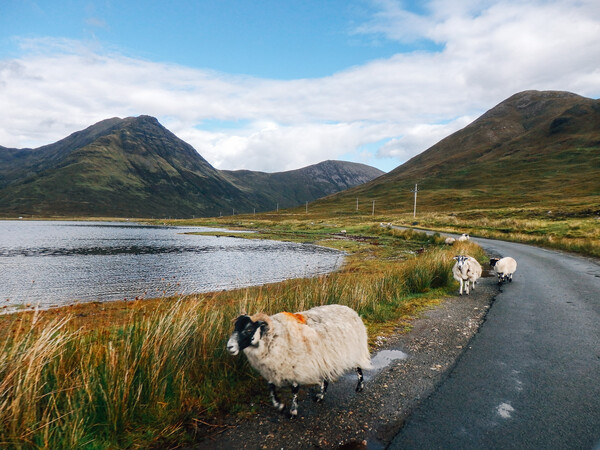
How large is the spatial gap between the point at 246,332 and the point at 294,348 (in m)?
0.85

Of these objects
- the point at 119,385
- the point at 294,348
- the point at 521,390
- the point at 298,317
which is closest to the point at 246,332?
the point at 294,348

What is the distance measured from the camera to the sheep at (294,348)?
497cm

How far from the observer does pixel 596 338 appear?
8.30 m

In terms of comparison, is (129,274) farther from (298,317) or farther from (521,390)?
(521,390)

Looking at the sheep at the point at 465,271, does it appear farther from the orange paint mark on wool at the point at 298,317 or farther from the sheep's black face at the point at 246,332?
the sheep's black face at the point at 246,332

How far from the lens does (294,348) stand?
5113 mm

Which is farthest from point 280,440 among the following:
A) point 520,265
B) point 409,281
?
point 520,265

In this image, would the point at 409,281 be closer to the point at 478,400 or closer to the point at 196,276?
the point at 478,400

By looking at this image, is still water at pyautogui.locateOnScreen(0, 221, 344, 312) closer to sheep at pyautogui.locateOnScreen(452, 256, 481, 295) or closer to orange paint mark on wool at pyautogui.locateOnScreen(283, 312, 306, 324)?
sheep at pyautogui.locateOnScreen(452, 256, 481, 295)

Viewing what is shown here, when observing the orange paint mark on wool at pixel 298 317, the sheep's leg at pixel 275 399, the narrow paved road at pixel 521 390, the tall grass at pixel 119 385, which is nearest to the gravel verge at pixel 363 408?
the sheep's leg at pixel 275 399

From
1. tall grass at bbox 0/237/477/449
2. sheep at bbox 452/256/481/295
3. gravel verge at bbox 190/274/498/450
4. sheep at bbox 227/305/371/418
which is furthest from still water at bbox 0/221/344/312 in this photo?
sheep at bbox 227/305/371/418

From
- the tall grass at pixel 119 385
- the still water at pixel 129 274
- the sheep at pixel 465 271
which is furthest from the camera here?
the still water at pixel 129 274

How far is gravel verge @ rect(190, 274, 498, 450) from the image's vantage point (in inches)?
177

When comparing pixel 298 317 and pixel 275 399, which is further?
pixel 298 317
